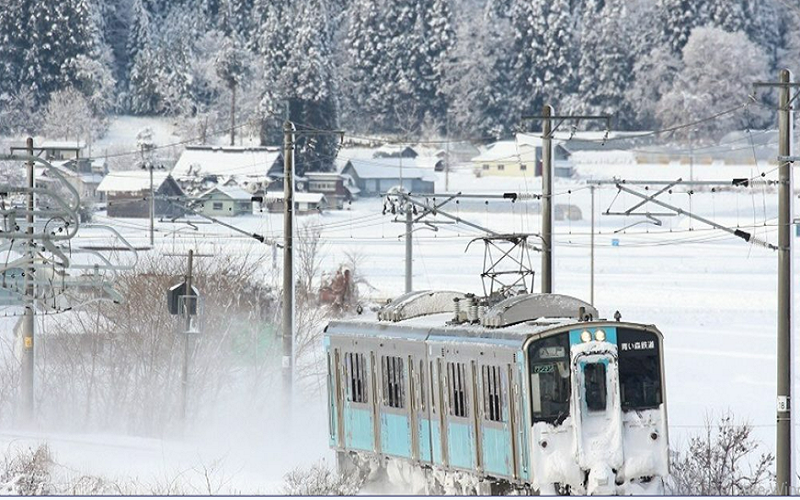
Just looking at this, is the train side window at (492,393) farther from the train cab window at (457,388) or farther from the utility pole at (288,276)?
the utility pole at (288,276)

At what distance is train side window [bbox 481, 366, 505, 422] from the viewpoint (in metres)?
21.4

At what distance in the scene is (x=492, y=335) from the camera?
70.8ft

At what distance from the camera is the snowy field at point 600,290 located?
2956 cm

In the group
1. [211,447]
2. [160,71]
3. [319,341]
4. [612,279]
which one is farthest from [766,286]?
[160,71]

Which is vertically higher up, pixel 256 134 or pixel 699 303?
pixel 256 134

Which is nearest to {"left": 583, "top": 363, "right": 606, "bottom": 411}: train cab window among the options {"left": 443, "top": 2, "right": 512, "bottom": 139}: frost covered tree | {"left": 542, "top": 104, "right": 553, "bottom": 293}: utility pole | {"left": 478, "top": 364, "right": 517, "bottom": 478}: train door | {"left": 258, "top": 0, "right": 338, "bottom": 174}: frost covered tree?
{"left": 478, "top": 364, "right": 517, "bottom": 478}: train door

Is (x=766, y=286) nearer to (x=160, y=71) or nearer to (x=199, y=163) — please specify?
(x=199, y=163)

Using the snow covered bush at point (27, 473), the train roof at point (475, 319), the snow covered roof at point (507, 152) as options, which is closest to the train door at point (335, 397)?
the train roof at point (475, 319)

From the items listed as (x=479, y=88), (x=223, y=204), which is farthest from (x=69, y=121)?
(x=223, y=204)

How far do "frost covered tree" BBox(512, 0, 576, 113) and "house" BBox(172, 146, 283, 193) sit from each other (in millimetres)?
30635

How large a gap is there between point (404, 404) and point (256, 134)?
123 m

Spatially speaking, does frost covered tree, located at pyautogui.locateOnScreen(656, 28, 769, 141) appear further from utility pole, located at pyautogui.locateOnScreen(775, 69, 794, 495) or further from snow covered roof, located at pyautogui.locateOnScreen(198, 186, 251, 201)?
utility pole, located at pyautogui.locateOnScreen(775, 69, 794, 495)

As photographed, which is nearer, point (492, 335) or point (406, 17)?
point (492, 335)

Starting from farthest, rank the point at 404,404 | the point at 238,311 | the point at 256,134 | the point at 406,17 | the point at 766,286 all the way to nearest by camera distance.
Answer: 1. the point at 406,17
2. the point at 256,134
3. the point at 766,286
4. the point at 238,311
5. the point at 404,404
